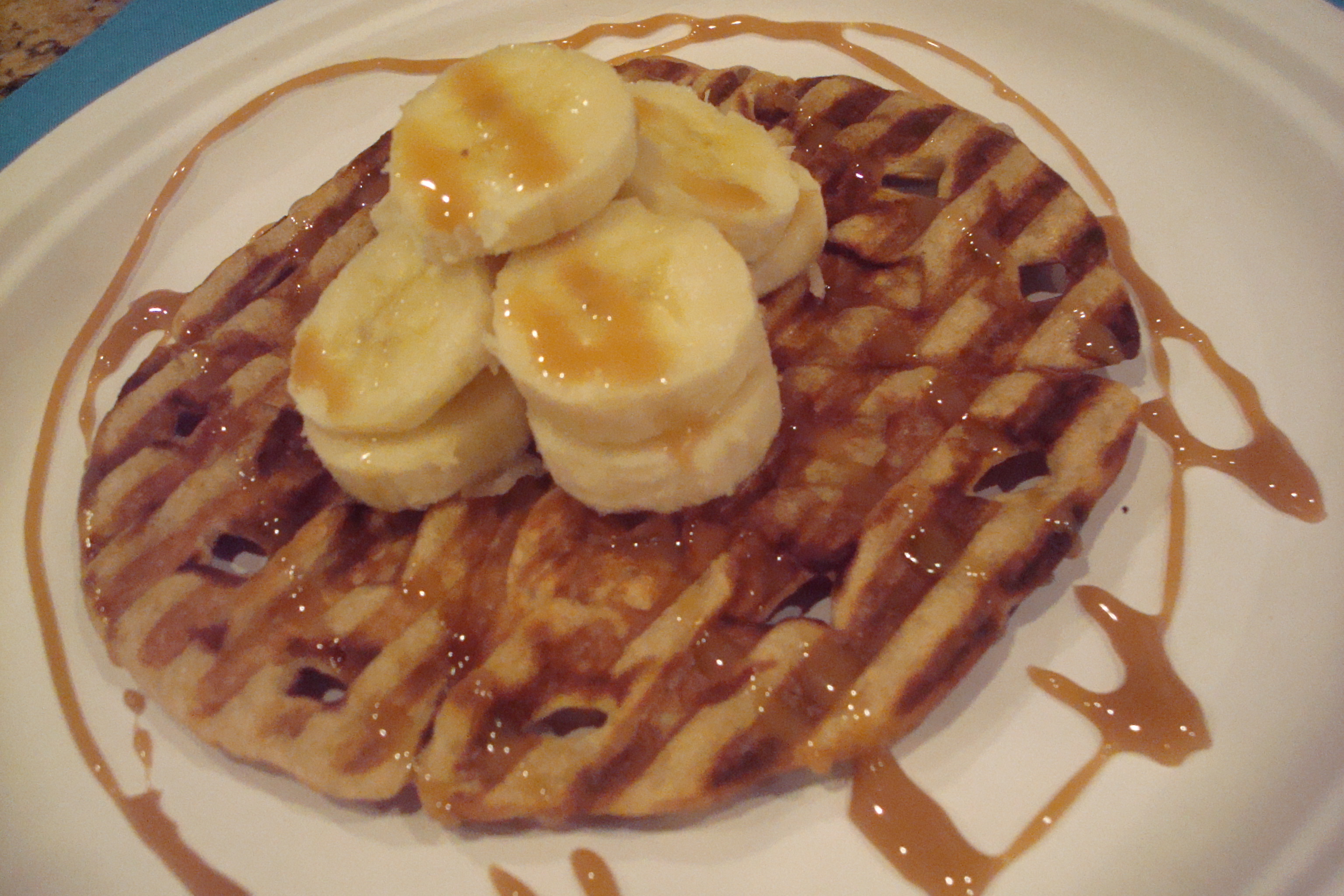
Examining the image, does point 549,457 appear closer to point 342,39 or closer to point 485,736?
point 485,736

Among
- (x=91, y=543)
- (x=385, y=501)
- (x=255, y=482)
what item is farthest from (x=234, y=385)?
(x=385, y=501)

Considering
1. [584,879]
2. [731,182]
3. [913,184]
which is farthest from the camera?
[913,184]

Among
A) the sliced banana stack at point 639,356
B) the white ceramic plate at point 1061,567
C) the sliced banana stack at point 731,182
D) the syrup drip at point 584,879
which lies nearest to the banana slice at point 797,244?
the sliced banana stack at point 731,182

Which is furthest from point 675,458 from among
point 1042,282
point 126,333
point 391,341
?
point 126,333

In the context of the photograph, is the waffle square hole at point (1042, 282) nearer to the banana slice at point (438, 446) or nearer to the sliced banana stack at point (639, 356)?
the sliced banana stack at point (639, 356)

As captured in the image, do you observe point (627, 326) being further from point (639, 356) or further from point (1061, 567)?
point (1061, 567)
